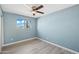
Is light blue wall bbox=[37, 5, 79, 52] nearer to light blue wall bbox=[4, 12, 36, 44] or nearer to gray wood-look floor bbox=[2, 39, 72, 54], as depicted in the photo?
gray wood-look floor bbox=[2, 39, 72, 54]

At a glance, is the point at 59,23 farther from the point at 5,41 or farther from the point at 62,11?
the point at 5,41

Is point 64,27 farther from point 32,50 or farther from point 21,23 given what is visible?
point 21,23

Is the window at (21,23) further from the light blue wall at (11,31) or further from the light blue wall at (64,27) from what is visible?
the light blue wall at (64,27)

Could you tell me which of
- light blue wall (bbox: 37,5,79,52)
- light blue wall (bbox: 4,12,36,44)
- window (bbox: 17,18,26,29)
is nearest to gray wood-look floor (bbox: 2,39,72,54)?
light blue wall (bbox: 37,5,79,52)

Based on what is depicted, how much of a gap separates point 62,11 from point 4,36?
2.78 metres

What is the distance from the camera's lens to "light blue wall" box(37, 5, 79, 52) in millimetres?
2137

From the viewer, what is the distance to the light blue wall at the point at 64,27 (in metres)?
2.14

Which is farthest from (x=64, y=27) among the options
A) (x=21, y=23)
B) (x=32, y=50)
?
(x=21, y=23)

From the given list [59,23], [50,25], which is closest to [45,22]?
[50,25]

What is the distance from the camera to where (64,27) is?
252cm

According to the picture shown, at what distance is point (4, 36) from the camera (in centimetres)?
291

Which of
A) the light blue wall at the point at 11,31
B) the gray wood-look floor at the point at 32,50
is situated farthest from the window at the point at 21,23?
the gray wood-look floor at the point at 32,50
